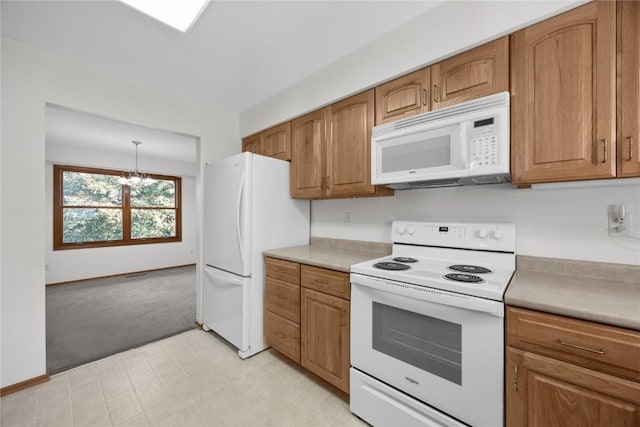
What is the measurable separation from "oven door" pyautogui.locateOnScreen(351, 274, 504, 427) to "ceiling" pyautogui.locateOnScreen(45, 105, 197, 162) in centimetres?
284

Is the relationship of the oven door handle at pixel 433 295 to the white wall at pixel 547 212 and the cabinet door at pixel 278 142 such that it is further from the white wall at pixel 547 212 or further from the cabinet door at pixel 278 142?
the cabinet door at pixel 278 142

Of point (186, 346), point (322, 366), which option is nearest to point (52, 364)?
point (186, 346)

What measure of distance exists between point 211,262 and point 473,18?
9.22 feet

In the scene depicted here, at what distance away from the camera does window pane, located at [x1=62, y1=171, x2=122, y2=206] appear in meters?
4.77

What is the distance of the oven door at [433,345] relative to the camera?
1.12 meters

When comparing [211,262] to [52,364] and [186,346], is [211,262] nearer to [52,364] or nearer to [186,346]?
[186,346]

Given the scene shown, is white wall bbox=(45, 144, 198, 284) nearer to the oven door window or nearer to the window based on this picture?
the window

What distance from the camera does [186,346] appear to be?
96.7 inches

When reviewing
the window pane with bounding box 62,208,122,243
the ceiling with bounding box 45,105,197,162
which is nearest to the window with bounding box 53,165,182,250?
the window pane with bounding box 62,208,122,243

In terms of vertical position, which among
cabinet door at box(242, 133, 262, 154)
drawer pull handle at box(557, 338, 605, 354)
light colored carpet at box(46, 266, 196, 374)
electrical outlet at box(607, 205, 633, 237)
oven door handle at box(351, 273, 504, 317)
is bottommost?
light colored carpet at box(46, 266, 196, 374)

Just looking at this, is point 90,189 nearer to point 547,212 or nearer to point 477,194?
point 477,194

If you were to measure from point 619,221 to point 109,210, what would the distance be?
22.8 ft

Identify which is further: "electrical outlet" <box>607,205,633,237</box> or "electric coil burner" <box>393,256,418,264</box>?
"electric coil burner" <box>393,256,418,264</box>

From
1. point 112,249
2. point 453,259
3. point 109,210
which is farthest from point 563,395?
point 109,210
